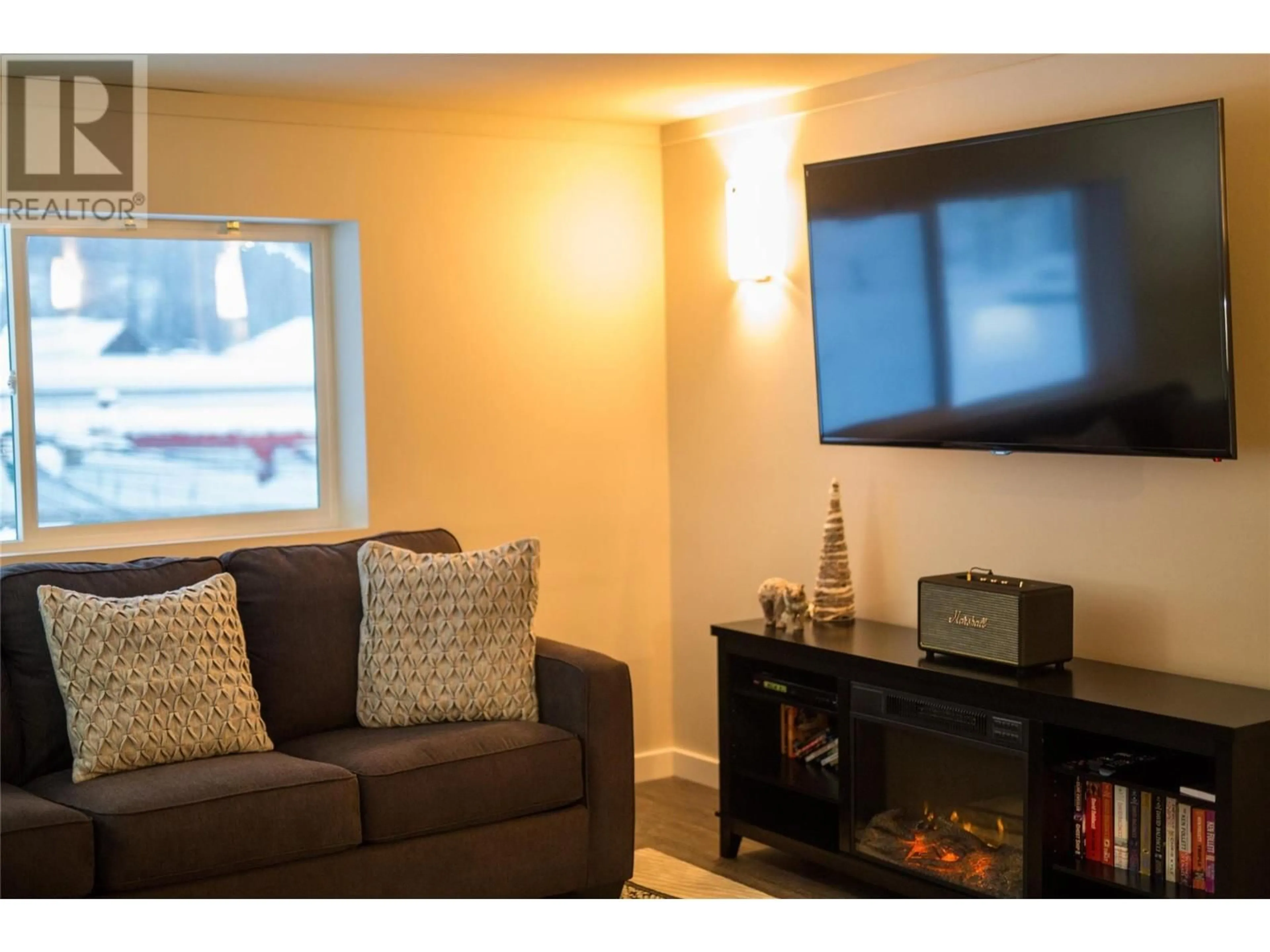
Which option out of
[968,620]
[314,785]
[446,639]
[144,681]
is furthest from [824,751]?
[144,681]

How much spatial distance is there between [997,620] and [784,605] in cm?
78

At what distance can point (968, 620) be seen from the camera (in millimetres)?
3684

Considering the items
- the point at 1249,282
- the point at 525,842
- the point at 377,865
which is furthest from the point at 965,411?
the point at 377,865

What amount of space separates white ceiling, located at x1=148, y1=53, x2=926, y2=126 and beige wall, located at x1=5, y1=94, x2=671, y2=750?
142 mm

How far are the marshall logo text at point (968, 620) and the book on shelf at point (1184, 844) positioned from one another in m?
0.63

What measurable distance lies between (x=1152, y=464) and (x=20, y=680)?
285cm

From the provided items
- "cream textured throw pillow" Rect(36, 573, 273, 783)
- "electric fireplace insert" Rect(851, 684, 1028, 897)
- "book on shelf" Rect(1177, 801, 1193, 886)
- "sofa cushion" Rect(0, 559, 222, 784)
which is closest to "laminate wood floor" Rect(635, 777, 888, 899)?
"electric fireplace insert" Rect(851, 684, 1028, 897)

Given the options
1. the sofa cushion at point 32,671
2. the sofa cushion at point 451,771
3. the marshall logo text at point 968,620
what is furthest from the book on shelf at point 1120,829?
the sofa cushion at point 32,671

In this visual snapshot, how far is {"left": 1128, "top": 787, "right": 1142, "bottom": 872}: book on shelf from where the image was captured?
335 cm

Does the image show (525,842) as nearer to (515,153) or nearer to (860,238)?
(860,238)

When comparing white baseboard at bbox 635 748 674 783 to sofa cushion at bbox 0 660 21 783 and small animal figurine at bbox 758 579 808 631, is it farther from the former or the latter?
sofa cushion at bbox 0 660 21 783

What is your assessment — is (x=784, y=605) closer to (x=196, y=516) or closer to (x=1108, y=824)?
(x=1108, y=824)

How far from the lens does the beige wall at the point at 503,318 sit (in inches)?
177

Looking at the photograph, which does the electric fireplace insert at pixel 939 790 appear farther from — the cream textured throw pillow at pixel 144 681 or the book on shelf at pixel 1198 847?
the cream textured throw pillow at pixel 144 681
